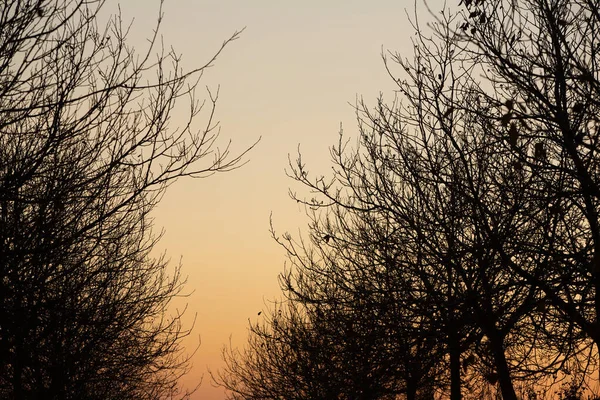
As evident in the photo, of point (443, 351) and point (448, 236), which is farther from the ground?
point (448, 236)

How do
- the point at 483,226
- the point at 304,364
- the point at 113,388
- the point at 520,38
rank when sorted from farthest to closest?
the point at 113,388, the point at 304,364, the point at 520,38, the point at 483,226

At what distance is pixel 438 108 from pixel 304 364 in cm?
826

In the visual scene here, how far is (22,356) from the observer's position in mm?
7555

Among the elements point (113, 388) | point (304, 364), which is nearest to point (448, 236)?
point (304, 364)

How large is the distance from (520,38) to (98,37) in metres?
4.99

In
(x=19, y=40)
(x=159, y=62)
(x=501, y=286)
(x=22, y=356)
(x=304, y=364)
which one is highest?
(x=304, y=364)

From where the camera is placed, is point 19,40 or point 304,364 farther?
point 304,364

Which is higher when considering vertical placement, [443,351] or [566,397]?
[566,397]

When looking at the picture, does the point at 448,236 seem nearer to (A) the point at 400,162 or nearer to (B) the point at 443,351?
(B) the point at 443,351

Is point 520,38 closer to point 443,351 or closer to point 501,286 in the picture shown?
point 501,286

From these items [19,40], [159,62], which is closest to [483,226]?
[159,62]

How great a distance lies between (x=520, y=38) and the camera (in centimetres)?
912

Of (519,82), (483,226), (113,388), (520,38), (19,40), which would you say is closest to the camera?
(19,40)

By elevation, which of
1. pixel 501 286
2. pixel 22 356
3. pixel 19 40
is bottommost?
pixel 22 356
